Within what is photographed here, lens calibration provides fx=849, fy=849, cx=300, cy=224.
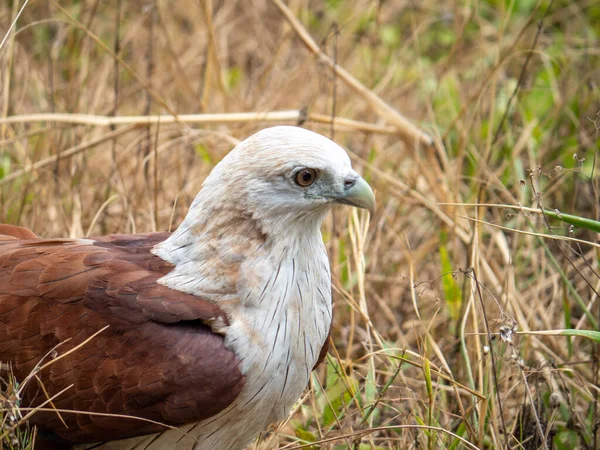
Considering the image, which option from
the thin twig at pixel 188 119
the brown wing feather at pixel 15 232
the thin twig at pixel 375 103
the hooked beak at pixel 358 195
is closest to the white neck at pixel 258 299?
the hooked beak at pixel 358 195

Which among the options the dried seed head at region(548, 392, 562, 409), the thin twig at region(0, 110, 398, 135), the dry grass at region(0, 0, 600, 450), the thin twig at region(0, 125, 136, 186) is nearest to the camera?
the dried seed head at region(548, 392, 562, 409)

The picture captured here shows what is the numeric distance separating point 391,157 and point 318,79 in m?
0.69

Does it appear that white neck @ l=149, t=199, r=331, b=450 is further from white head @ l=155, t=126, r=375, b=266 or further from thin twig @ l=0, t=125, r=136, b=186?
thin twig @ l=0, t=125, r=136, b=186

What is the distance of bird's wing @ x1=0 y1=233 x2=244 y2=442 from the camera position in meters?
2.49

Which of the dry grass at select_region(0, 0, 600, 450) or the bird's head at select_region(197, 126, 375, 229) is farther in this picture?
the dry grass at select_region(0, 0, 600, 450)

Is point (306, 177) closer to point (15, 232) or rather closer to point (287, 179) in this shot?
point (287, 179)

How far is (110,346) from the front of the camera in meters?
2.58

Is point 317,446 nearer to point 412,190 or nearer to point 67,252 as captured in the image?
point 67,252

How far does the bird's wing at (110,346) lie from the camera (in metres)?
2.49

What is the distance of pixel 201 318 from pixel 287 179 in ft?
1.63

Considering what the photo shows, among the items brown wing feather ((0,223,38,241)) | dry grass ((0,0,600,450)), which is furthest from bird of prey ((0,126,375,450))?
brown wing feather ((0,223,38,241))

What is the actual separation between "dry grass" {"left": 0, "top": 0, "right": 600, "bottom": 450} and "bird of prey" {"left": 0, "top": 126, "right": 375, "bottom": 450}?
1.18 feet

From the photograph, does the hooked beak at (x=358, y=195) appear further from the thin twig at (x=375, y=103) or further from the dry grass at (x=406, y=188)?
the thin twig at (x=375, y=103)

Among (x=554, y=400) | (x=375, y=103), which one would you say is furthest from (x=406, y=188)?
(x=554, y=400)
